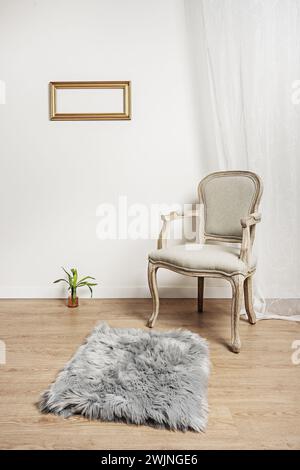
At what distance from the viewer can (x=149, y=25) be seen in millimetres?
2580

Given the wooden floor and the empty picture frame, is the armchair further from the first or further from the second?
the empty picture frame

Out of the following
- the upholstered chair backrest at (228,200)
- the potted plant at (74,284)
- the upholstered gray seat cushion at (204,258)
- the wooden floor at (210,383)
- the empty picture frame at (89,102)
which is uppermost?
the empty picture frame at (89,102)

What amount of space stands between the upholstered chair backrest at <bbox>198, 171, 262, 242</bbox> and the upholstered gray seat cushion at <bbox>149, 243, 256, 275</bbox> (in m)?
0.25

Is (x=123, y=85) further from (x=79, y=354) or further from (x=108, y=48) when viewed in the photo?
(x=79, y=354)

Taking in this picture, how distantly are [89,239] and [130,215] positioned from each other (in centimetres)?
38

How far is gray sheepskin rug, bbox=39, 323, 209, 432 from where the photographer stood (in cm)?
119

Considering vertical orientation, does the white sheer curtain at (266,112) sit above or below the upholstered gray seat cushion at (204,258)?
above

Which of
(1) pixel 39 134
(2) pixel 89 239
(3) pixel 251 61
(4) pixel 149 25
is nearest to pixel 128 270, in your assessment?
(2) pixel 89 239

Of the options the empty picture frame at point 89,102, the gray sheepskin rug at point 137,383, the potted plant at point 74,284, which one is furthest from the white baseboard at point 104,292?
the empty picture frame at point 89,102

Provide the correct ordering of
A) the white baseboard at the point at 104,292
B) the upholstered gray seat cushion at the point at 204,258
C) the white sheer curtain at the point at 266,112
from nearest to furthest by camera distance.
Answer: the upholstered gray seat cushion at the point at 204,258 < the white sheer curtain at the point at 266,112 < the white baseboard at the point at 104,292

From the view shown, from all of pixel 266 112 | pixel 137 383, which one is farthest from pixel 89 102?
pixel 137 383

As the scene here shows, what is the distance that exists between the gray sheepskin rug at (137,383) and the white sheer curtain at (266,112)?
82cm

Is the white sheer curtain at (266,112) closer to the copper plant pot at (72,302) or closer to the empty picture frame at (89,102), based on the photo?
the empty picture frame at (89,102)

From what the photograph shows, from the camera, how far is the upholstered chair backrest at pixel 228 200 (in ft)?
7.17
